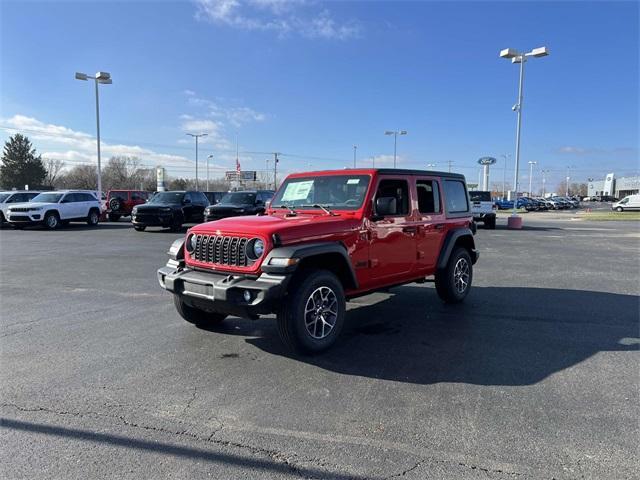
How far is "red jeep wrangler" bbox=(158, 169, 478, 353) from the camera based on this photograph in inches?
175

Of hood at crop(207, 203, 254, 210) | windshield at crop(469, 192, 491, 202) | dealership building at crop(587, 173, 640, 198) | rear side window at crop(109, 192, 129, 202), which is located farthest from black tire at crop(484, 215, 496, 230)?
dealership building at crop(587, 173, 640, 198)

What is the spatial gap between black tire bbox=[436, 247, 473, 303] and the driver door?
0.87 metres

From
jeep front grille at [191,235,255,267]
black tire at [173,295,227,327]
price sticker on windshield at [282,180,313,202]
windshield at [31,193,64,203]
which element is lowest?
black tire at [173,295,227,327]

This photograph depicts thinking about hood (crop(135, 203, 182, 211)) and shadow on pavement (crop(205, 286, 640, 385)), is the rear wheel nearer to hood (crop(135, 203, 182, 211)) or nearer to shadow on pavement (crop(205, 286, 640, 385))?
hood (crop(135, 203, 182, 211))

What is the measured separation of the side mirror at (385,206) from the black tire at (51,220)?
2057 cm

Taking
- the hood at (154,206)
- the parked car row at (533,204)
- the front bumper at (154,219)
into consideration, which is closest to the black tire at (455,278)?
the front bumper at (154,219)

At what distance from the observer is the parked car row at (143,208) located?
19.7 meters

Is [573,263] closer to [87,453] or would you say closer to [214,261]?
[214,261]

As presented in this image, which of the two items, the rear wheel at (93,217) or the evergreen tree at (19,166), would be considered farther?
the evergreen tree at (19,166)

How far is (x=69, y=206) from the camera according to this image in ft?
74.0

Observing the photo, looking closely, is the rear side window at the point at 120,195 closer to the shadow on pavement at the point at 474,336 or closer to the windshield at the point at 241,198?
the windshield at the point at 241,198

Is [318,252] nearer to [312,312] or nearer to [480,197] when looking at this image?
[312,312]

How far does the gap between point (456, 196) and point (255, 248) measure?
399cm

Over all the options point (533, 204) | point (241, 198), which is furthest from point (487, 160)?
point (241, 198)
